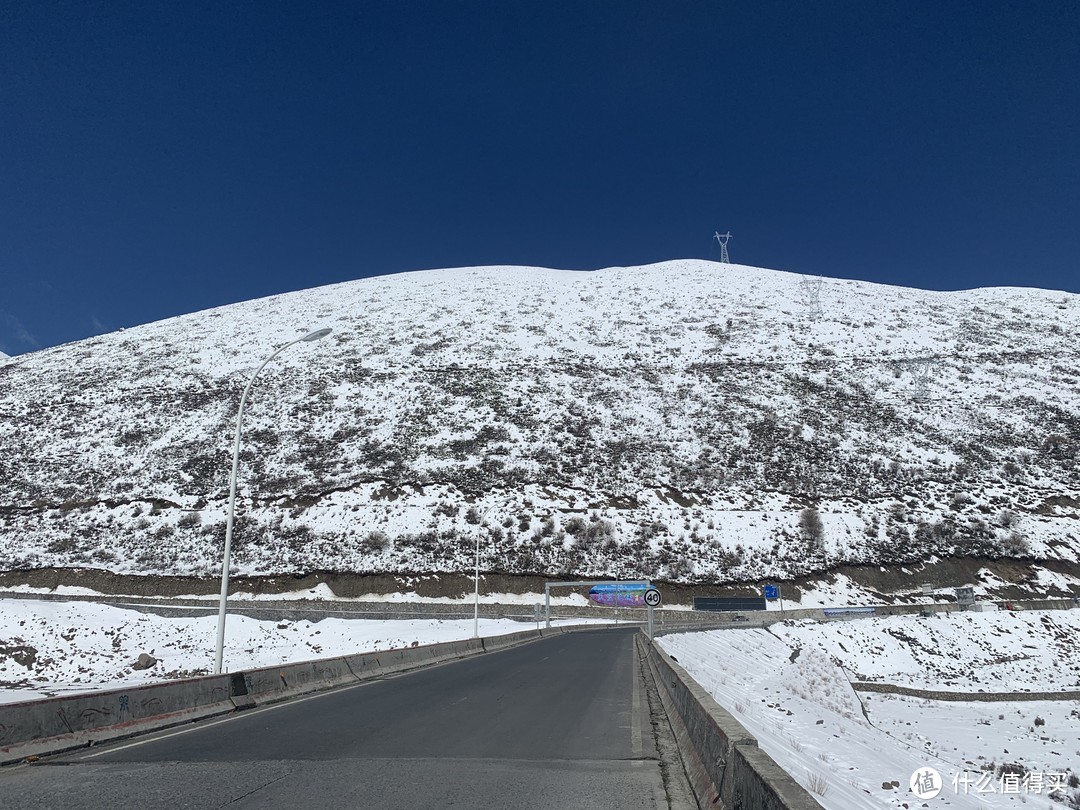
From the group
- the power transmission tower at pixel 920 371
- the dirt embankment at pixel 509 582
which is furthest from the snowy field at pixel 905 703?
the power transmission tower at pixel 920 371

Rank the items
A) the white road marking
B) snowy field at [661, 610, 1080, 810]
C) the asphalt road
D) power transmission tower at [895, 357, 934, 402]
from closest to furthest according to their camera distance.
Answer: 1. the asphalt road
2. the white road marking
3. snowy field at [661, 610, 1080, 810]
4. power transmission tower at [895, 357, 934, 402]

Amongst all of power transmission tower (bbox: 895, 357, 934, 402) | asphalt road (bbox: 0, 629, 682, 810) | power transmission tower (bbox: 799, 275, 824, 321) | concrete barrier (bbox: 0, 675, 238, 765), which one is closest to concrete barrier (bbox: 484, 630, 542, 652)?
asphalt road (bbox: 0, 629, 682, 810)

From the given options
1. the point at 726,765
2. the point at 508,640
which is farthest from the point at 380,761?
the point at 508,640

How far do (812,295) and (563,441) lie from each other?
59181 mm

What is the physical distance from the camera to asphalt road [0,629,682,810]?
6094 millimetres

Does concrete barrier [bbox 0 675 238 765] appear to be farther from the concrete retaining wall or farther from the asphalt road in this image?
the asphalt road

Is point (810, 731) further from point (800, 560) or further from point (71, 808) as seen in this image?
point (800, 560)

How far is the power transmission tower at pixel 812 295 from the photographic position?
97.5 metres

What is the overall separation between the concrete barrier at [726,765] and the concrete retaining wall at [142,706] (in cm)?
757

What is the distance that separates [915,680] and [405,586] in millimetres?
34156

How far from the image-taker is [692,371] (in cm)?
8094

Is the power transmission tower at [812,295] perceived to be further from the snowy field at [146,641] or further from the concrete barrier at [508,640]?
the snowy field at [146,641]

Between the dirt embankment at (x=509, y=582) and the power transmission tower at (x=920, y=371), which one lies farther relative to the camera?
the power transmission tower at (x=920, y=371)

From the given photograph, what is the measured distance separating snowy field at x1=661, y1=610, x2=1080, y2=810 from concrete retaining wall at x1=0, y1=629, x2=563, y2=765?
8706 mm
